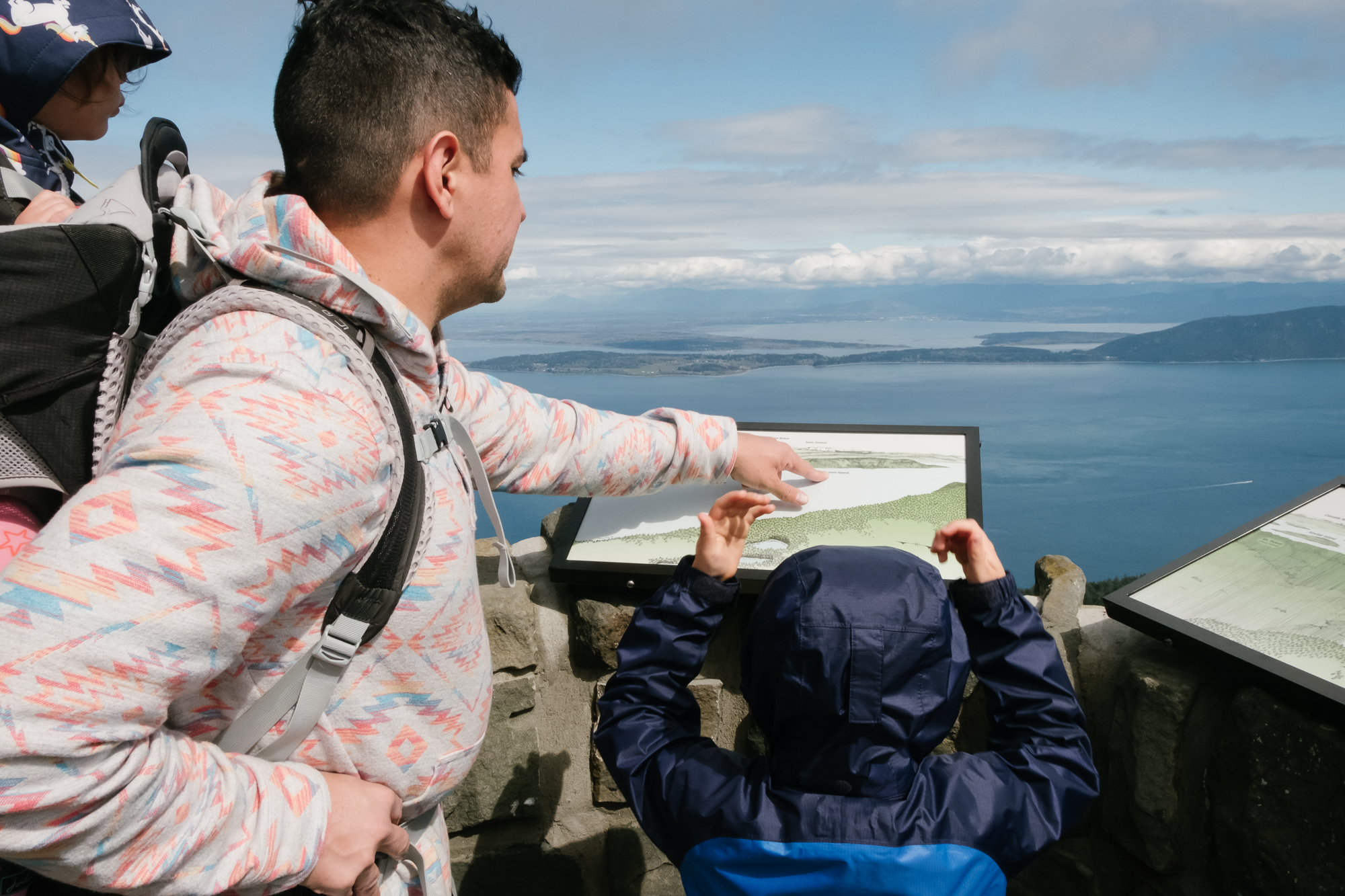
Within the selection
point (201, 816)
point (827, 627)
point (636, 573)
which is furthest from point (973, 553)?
point (201, 816)

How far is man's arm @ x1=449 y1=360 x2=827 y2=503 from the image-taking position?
6.23ft

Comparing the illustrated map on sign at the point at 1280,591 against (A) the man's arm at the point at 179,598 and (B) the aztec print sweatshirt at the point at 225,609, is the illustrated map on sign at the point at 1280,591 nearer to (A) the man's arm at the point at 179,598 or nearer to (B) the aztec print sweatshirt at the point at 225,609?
(B) the aztec print sweatshirt at the point at 225,609

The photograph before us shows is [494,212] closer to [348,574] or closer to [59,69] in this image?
[348,574]

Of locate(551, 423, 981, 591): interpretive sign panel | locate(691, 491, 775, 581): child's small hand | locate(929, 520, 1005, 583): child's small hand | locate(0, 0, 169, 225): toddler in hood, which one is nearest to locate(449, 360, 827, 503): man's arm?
locate(551, 423, 981, 591): interpretive sign panel

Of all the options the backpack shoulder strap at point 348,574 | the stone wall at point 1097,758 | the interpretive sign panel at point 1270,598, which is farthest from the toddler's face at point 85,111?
the interpretive sign panel at point 1270,598

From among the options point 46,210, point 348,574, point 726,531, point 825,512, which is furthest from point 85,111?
point 825,512

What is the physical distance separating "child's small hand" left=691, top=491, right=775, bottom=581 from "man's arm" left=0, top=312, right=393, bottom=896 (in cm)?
68

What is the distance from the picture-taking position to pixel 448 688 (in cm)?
132

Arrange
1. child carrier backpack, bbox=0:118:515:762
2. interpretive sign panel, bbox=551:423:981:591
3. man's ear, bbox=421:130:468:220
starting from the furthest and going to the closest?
interpretive sign panel, bbox=551:423:981:591, man's ear, bbox=421:130:468:220, child carrier backpack, bbox=0:118:515:762

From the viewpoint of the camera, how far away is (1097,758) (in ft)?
6.82

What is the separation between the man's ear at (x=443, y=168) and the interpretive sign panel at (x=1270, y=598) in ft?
5.06

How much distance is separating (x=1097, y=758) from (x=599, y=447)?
1371 millimetres

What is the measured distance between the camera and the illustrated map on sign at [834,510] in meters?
2.11

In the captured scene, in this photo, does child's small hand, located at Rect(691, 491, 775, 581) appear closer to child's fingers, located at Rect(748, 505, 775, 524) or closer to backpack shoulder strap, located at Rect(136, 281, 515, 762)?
child's fingers, located at Rect(748, 505, 775, 524)
